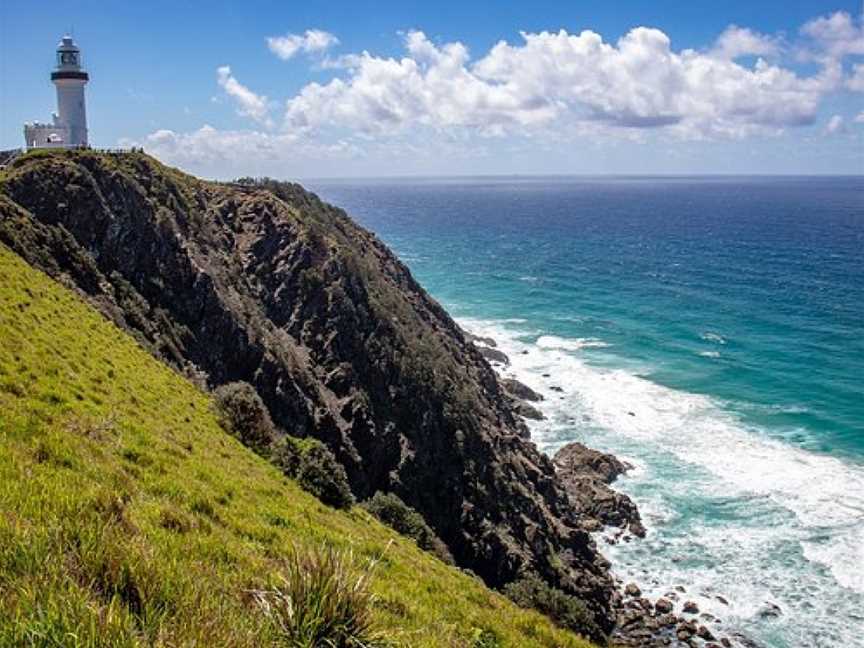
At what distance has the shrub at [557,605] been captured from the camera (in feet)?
114

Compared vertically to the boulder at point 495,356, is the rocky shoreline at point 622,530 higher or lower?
lower

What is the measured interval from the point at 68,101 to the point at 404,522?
54027mm

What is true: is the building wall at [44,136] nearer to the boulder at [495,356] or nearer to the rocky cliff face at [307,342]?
the rocky cliff face at [307,342]

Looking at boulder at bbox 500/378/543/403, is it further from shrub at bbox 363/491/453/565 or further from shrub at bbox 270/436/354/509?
shrub at bbox 270/436/354/509

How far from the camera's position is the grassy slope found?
19.4ft

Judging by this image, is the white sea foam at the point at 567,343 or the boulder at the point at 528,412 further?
the white sea foam at the point at 567,343

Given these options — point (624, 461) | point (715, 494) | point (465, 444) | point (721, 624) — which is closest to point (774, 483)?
point (715, 494)

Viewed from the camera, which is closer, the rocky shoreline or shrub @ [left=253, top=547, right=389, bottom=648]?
shrub @ [left=253, top=547, right=389, bottom=648]

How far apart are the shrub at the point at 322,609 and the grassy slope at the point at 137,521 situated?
0.29m

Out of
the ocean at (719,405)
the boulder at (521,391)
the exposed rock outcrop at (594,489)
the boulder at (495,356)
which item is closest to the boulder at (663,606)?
the ocean at (719,405)

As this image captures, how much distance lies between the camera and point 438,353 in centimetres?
5662

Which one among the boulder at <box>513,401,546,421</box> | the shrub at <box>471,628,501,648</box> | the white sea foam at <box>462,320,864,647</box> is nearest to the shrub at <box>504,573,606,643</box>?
the white sea foam at <box>462,320,864,647</box>

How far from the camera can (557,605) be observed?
3591 cm

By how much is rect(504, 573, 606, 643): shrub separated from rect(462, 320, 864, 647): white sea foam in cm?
972
